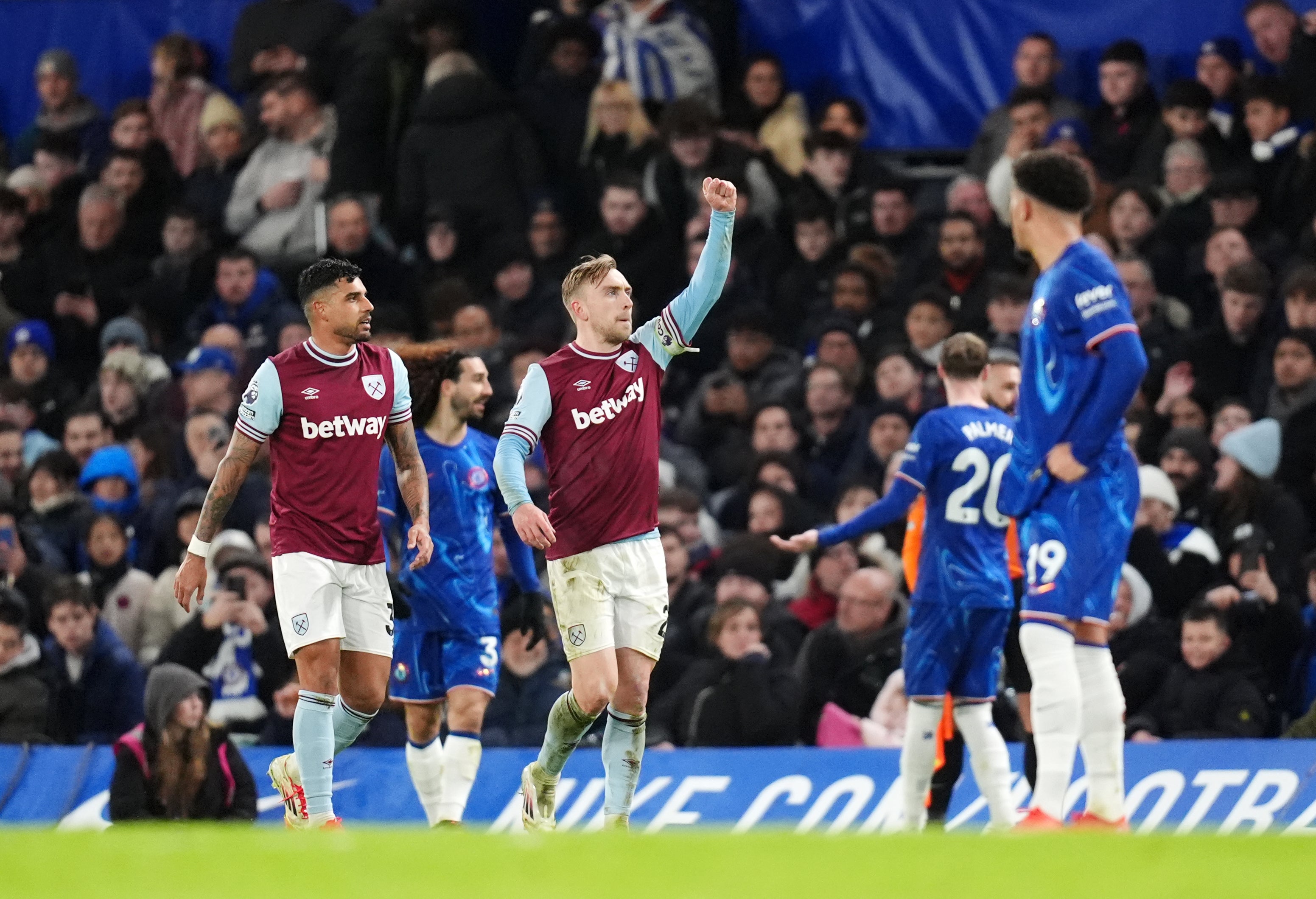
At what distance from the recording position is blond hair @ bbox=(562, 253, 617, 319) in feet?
31.7

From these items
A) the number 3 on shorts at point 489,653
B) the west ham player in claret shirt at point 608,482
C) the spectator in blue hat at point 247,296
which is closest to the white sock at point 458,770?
the number 3 on shorts at point 489,653

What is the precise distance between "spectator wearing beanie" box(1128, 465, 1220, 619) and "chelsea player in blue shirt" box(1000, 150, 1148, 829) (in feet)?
16.8

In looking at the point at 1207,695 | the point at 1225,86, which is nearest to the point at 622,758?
the point at 1207,695

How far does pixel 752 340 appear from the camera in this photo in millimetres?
15953

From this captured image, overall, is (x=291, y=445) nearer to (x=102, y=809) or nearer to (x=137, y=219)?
(x=102, y=809)

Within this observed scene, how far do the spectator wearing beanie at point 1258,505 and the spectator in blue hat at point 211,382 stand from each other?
7.38 metres

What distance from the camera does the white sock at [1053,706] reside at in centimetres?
789

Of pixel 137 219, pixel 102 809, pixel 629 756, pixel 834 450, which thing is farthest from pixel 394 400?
pixel 137 219

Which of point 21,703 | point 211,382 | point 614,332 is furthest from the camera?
point 211,382

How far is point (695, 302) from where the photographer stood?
958 cm

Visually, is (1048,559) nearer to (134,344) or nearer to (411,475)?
(411,475)

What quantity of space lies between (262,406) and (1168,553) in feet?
19.6

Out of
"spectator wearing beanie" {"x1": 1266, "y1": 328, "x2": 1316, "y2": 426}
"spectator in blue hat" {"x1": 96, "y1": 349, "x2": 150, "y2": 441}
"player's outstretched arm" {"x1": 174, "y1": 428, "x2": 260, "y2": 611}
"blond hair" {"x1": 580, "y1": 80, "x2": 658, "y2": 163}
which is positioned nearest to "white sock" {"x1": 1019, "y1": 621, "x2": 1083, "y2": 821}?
"player's outstretched arm" {"x1": 174, "y1": 428, "x2": 260, "y2": 611}

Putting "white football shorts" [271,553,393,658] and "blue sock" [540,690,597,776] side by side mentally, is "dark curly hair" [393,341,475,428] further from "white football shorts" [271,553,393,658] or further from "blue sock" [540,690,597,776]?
"blue sock" [540,690,597,776]
